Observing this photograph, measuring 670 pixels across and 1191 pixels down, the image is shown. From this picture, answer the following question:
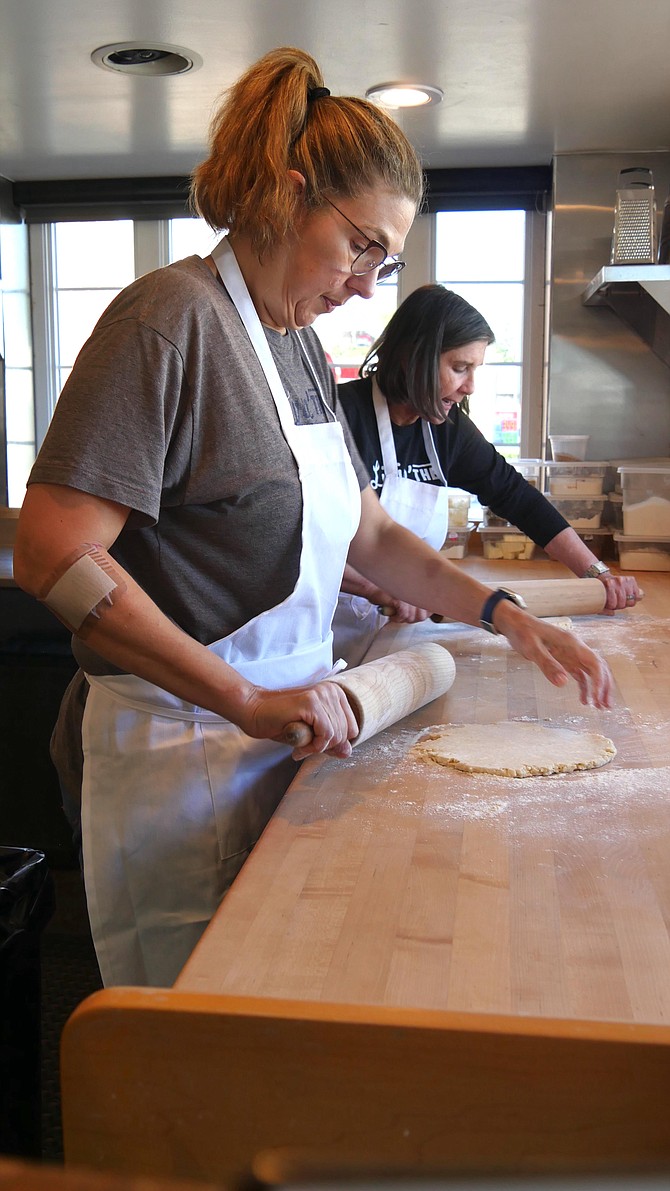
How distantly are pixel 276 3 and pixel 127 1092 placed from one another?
2.28m

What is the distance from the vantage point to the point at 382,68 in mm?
2684

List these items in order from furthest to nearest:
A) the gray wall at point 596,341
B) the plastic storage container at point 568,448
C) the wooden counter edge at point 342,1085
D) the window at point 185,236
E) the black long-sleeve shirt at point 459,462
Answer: the window at point 185,236, the gray wall at point 596,341, the plastic storage container at point 568,448, the black long-sleeve shirt at point 459,462, the wooden counter edge at point 342,1085

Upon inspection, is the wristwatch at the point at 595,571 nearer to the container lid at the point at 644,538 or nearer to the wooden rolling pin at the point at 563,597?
the wooden rolling pin at the point at 563,597

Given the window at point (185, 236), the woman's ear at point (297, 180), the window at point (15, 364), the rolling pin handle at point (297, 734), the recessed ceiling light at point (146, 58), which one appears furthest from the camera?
the window at point (185, 236)

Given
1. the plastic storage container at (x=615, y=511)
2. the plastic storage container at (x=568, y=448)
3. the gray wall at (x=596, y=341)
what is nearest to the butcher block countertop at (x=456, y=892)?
the plastic storage container at (x=615, y=511)

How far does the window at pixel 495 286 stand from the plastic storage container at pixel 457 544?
1.55 meters

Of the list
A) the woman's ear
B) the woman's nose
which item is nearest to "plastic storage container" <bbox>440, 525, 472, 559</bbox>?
the woman's nose

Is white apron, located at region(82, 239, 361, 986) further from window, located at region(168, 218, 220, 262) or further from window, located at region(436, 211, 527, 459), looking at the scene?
window, located at region(168, 218, 220, 262)

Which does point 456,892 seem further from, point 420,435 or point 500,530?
point 500,530

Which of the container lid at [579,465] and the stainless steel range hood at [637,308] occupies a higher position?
the stainless steel range hood at [637,308]

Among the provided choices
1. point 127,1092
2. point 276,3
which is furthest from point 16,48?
point 127,1092

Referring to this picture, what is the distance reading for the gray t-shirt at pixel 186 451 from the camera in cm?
97

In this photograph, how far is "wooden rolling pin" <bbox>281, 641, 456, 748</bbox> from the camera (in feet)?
3.65

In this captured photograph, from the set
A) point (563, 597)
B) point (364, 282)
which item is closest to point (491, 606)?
point (364, 282)
